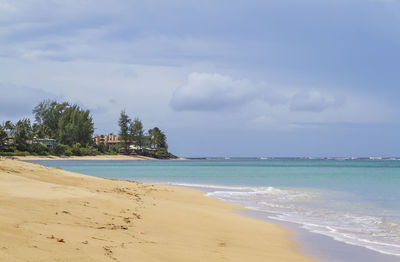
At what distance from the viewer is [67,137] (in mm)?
112938

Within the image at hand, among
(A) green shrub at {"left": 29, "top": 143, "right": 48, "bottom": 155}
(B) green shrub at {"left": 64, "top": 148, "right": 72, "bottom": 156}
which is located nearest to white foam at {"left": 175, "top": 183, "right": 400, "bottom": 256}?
(A) green shrub at {"left": 29, "top": 143, "right": 48, "bottom": 155}

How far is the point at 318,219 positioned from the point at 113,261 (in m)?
9.46

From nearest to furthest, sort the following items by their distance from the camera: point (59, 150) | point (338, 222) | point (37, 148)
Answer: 1. point (338, 222)
2. point (37, 148)
3. point (59, 150)

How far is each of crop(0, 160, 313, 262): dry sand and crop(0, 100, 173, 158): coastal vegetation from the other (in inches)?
3089

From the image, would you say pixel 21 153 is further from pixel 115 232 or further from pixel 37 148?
pixel 115 232

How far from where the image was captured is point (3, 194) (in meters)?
9.01

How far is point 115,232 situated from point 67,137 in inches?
Answer: 4405

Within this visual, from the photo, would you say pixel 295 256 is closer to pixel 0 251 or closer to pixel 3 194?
pixel 0 251

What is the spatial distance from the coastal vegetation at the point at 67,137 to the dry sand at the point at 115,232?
257 ft

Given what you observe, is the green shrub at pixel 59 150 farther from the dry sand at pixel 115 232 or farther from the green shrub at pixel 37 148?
the dry sand at pixel 115 232

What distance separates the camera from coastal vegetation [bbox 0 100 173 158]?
91562 mm

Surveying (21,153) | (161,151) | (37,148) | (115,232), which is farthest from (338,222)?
(161,151)

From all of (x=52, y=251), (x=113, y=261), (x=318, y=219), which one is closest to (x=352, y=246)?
(x=318, y=219)

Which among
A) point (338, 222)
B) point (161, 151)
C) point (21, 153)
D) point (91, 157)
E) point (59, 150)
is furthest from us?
point (161, 151)
